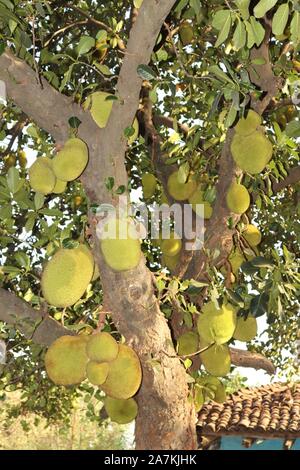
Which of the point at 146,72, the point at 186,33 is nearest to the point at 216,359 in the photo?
the point at 146,72

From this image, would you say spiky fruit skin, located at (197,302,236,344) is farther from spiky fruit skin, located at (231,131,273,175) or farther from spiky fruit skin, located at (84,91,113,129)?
spiky fruit skin, located at (84,91,113,129)

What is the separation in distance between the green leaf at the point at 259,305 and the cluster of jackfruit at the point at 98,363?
50 cm

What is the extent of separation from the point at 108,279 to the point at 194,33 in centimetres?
252

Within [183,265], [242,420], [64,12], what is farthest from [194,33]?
[242,420]

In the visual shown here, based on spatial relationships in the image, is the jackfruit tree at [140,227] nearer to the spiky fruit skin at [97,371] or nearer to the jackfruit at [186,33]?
the spiky fruit skin at [97,371]

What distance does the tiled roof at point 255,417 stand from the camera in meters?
7.77

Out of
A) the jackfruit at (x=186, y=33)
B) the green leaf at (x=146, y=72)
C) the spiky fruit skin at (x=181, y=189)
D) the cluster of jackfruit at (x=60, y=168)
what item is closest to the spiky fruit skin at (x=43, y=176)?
the cluster of jackfruit at (x=60, y=168)

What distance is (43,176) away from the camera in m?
2.58

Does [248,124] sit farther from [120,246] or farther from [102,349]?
[102,349]

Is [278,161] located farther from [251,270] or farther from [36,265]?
[36,265]

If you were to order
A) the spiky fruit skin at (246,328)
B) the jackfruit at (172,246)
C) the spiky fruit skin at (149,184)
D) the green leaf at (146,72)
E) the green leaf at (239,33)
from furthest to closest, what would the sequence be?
the spiky fruit skin at (149,184), the jackfruit at (172,246), the spiky fruit skin at (246,328), the green leaf at (146,72), the green leaf at (239,33)

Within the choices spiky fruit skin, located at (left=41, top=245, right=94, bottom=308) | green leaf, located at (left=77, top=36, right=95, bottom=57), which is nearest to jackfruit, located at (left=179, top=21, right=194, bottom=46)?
green leaf, located at (left=77, top=36, right=95, bottom=57)

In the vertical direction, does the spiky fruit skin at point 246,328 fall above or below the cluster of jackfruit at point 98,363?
above

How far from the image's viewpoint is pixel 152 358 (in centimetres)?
260
